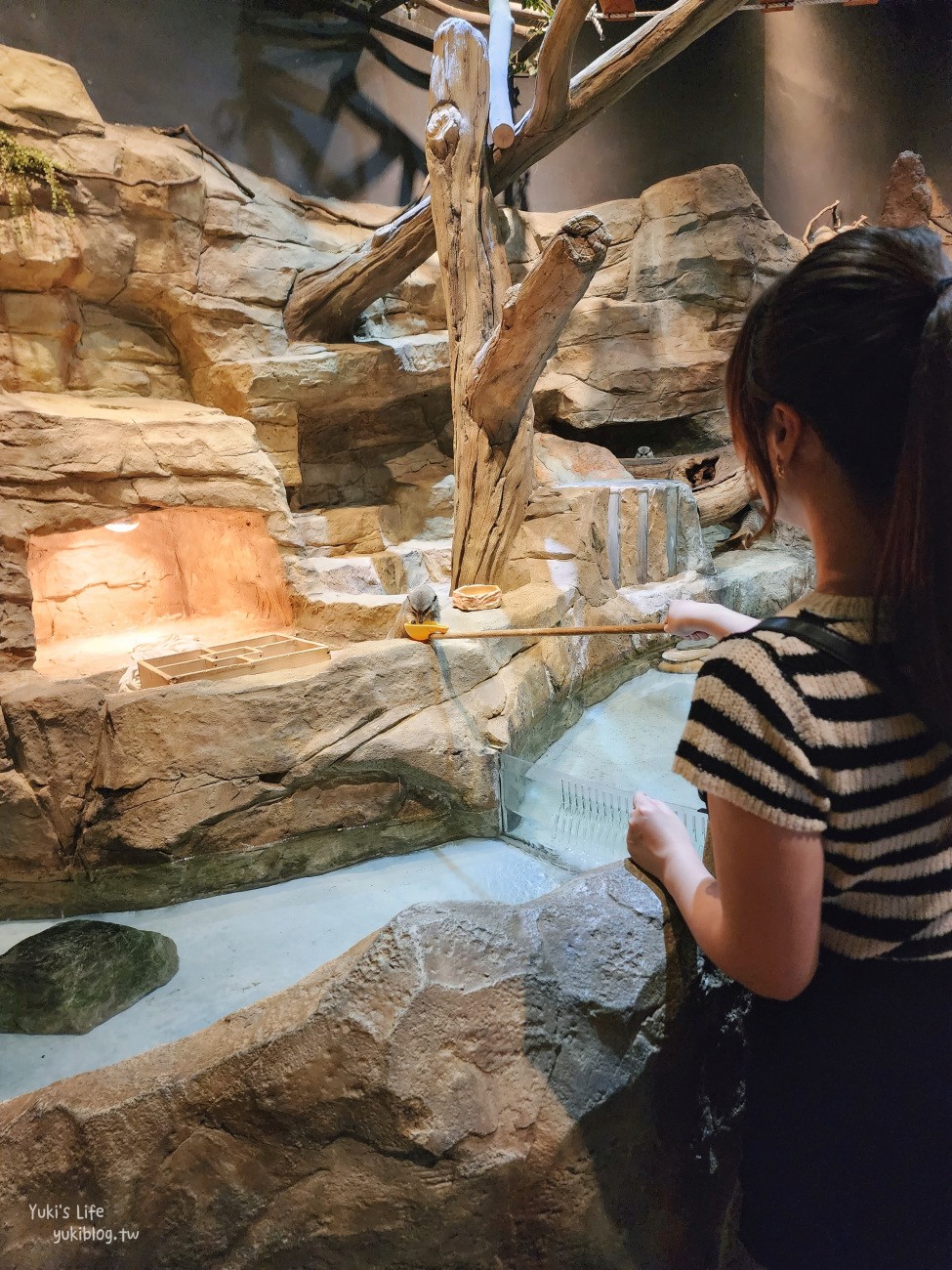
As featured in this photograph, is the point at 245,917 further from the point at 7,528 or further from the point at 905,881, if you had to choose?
the point at 905,881

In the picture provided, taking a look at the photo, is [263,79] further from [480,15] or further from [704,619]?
[704,619]

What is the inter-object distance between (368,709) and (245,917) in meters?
1.21

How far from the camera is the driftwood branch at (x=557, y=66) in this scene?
5.43 metres

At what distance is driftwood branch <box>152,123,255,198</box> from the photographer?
268 inches

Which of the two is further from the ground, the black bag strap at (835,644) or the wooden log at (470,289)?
the wooden log at (470,289)

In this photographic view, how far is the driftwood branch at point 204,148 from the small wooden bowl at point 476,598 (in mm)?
4523

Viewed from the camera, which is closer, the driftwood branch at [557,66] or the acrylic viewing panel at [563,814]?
the acrylic viewing panel at [563,814]

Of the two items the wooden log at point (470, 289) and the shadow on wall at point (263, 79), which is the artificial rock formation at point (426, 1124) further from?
the shadow on wall at point (263, 79)

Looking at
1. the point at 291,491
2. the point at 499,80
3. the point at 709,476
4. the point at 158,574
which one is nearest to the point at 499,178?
the point at 499,80

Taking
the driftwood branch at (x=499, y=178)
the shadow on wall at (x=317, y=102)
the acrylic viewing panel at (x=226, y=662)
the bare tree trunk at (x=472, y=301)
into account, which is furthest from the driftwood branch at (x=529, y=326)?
the shadow on wall at (x=317, y=102)

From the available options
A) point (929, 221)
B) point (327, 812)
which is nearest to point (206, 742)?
point (327, 812)

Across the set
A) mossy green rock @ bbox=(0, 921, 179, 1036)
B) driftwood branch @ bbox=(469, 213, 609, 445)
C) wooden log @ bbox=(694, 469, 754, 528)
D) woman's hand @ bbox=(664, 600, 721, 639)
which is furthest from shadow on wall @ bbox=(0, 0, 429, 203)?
woman's hand @ bbox=(664, 600, 721, 639)

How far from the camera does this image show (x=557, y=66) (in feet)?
18.7

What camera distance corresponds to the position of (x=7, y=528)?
5043mm
